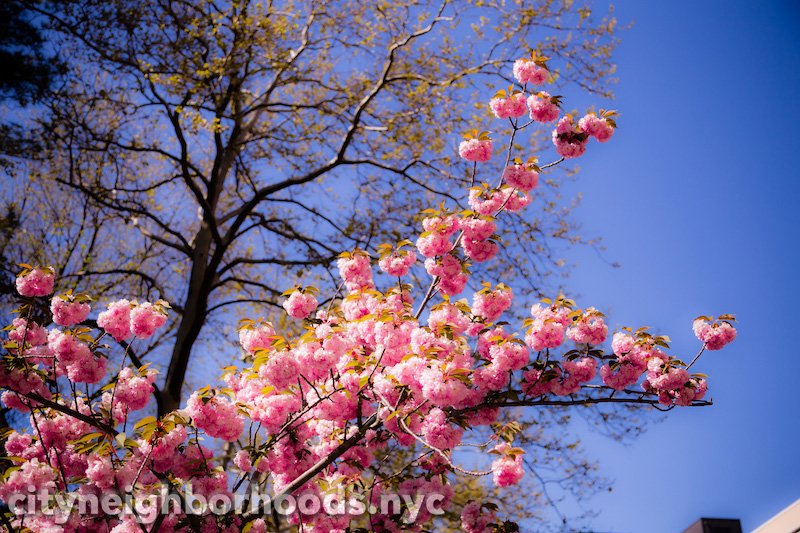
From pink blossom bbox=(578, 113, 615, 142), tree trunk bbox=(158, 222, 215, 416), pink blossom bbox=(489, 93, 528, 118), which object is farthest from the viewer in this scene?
tree trunk bbox=(158, 222, 215, 416)

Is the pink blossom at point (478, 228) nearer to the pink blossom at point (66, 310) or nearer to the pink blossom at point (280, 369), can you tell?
the pink blossom at point (280, 369)

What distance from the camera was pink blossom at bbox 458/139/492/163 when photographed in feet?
15.8

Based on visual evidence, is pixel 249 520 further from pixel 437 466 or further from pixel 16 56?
pixel 16 56

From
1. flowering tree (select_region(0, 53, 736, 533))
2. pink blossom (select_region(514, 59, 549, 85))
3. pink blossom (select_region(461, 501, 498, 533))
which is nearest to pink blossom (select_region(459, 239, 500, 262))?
flowering tree (select_region(0, 53, 736, 533))

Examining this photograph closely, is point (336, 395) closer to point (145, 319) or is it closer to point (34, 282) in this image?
point (145, 319)

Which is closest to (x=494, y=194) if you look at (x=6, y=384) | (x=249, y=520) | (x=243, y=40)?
(x=249, y=520)

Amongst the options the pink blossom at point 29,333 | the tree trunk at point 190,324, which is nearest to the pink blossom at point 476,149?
the pink blossom at point 29,333

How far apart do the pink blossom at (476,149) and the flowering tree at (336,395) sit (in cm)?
33

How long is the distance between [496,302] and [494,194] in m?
0.83

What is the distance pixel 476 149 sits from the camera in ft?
15.9

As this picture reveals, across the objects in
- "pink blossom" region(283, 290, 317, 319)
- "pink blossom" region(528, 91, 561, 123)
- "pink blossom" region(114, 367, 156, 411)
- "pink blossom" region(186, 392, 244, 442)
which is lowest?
"pink blossom" region(186, 392, 244, 442)

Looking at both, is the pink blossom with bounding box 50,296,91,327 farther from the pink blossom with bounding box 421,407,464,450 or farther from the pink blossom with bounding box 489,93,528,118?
the pink blossom with bounding box 489,93,528,118

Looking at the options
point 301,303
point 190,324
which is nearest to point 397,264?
point 301,303

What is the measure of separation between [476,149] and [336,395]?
2084 millimetres
